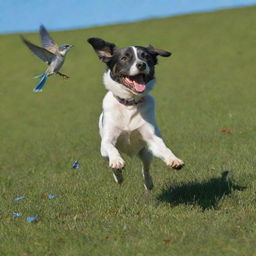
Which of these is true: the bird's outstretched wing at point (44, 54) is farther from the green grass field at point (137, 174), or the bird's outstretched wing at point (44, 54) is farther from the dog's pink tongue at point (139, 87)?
the green grass field at point (137, 174)

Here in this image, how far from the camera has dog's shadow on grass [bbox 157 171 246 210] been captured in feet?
24.1

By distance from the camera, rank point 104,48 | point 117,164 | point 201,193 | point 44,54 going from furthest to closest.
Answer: point 104,48 → point 201,193 → point 44,54 → point 117,164

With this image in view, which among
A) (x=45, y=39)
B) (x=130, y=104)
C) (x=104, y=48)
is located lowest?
(x=130, y=104)

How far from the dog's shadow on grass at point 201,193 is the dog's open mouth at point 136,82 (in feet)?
5.09

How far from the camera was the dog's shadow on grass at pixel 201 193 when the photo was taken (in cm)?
734

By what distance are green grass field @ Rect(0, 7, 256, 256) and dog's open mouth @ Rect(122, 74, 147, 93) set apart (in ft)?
5.00

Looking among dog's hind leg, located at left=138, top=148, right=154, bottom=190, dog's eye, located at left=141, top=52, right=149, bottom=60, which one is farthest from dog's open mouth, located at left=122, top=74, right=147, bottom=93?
dog's hind leg, located at left=138, top=148, right=154, bottom=190

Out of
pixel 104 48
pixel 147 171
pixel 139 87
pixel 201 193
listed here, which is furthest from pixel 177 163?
pixel 104 48

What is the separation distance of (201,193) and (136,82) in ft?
5.88

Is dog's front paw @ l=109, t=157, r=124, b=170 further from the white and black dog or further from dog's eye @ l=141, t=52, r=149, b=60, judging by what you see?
dog's eye @ l=141, t=52, r=149, b=60

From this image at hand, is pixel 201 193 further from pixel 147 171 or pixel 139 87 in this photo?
pixel 139 87

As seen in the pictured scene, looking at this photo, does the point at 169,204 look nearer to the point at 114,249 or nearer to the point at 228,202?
the point at 228,202

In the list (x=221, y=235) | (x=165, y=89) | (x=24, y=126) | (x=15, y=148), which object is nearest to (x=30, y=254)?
(x=221, y=235)

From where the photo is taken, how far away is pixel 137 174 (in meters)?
9.98
